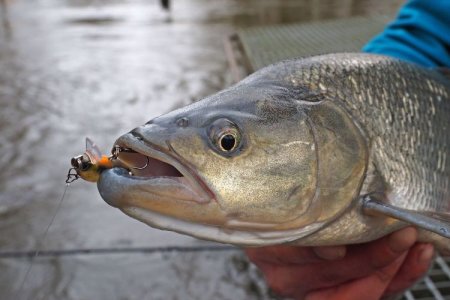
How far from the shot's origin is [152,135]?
1.04 metres

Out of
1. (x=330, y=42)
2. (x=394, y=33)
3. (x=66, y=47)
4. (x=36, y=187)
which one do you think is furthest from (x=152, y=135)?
(x=66, y=47)

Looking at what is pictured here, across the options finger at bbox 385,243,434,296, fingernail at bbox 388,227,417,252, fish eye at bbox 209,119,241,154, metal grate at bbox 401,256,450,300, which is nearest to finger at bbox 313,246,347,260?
fingernail at bbox 388,227,417,252

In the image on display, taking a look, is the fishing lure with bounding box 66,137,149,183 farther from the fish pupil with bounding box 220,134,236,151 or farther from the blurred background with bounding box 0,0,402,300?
the blurred background with bounding box 0,0,402,300

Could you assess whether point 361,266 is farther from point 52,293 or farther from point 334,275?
point 52,293

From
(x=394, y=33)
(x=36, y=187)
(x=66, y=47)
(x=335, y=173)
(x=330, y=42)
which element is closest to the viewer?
(x=335, y=173)

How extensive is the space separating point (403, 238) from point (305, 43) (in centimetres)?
294

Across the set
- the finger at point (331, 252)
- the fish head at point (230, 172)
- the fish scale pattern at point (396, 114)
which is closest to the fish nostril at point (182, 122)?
the fish head at point (230, 172)

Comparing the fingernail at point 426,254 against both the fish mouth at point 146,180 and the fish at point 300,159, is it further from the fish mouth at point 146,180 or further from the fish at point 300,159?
the fish mouth at point 146,180

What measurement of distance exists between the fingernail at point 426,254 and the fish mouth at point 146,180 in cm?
75

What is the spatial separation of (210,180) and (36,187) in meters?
2.45

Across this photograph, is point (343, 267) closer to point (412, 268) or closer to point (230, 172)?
point (412, 268)

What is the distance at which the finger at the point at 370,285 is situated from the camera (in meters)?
1.54

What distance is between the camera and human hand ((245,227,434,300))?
1.40m

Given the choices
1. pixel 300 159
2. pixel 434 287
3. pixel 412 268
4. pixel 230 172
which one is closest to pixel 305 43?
pixel 434 287
